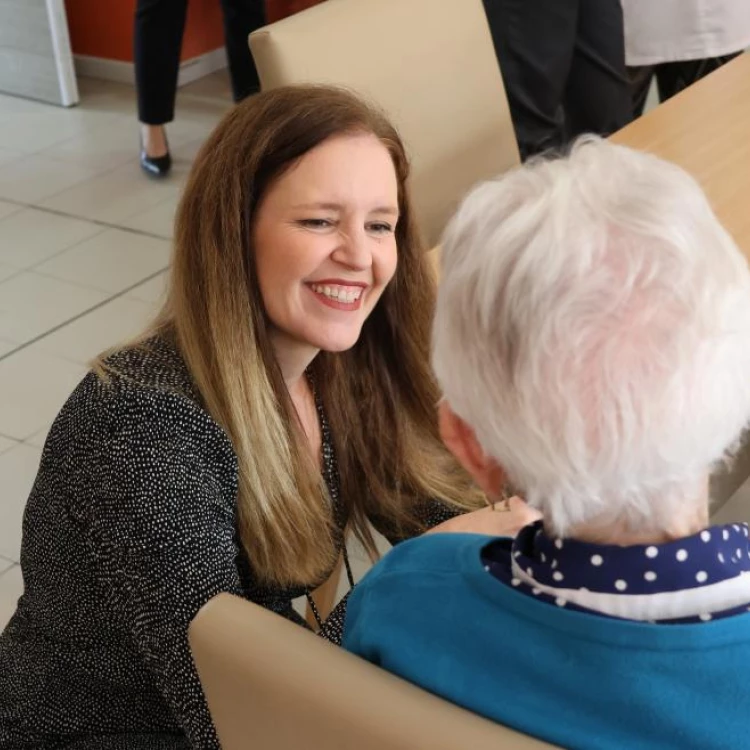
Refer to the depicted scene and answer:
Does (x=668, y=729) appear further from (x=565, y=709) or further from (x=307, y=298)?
(x=307, y=298)

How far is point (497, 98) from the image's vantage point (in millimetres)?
2410

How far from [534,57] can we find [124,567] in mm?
1706

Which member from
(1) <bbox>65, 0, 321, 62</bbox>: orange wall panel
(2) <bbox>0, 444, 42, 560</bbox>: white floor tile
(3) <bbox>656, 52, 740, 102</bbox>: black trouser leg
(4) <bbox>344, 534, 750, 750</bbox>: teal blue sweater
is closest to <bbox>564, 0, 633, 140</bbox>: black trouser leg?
(3) <bbox>656, 52, 740, 102</bbox>: black trouser leg

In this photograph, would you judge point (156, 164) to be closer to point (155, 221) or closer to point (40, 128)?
point (155, 221)

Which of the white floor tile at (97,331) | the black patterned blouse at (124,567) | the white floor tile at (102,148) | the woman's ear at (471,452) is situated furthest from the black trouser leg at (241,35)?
the woman's ear at (471,452)

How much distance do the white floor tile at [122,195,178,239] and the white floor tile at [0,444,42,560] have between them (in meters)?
1.22

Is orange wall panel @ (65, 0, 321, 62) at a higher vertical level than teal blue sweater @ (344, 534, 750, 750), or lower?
lower

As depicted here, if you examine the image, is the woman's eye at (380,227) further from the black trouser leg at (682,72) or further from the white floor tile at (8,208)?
the white floor tile at (8,208)

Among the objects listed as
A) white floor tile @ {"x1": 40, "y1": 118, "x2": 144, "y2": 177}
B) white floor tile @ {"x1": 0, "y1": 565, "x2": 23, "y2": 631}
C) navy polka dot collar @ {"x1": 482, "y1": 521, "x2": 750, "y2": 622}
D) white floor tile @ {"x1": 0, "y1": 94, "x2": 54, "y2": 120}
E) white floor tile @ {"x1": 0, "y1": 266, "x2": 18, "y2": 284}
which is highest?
navy polka dot collar @ {"x1": 482, "y1": 521, "x2": 750, "y2": 622}

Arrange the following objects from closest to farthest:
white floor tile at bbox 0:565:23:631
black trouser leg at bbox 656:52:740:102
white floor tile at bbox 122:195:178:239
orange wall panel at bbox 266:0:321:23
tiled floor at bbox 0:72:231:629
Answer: white floor tile at bbox 0:565:23:631, tiled floor at bbox 0:72:231:629, black trouser leg at bbox 656:52:740:102, white floor tile at bbox 122:195:178:239, orange wall panel at bbox 266:0:321:23

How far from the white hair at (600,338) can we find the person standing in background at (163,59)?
11.0ft

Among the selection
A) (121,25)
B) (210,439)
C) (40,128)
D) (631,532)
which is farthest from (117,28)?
(631,532)

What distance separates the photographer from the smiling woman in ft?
4.06

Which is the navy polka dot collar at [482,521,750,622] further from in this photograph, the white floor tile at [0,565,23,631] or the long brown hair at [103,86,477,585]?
the white floor tile at [0,565,23,631]
